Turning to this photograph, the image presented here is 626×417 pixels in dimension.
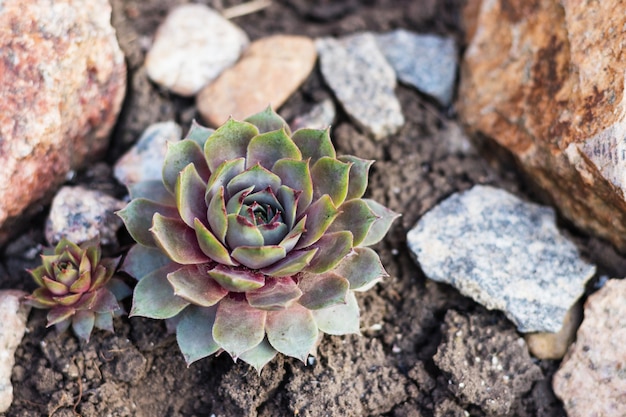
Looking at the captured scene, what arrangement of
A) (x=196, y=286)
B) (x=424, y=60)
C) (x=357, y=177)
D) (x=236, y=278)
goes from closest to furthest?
(x=236, y=278), (x=196, y=286), (x=357, y=177), (x=424, y=60)

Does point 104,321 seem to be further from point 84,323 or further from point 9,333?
point 9,333

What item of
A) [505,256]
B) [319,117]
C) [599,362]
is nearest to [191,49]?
[319,117]

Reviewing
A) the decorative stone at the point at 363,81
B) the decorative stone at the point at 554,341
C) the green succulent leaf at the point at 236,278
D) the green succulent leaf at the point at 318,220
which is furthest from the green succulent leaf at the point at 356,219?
the decorative stone at the point at 554,341

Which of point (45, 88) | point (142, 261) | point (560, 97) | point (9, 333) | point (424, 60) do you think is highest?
point (560, 97)

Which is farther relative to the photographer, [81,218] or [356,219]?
[81,218]

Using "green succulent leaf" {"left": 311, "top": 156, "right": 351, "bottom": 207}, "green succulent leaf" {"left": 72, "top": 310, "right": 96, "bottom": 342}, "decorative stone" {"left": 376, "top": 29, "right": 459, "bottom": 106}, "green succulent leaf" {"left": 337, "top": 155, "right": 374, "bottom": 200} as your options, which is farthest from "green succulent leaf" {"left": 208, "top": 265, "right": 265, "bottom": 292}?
"decorative stone" {"left": 376, "top": 29, "right": 459, "bottom": 106}

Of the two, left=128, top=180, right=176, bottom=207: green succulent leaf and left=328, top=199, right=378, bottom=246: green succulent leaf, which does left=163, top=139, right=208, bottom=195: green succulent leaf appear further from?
left=328, top=199, right=378, bottom=246: green succulent leaf

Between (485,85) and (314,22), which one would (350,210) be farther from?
(314,22)
